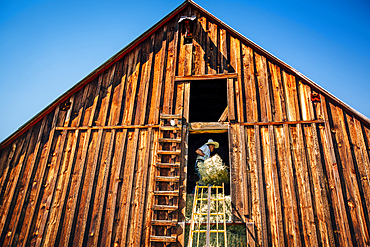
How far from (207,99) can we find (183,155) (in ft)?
19.3

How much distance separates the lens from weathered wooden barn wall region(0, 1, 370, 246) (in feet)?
22.8

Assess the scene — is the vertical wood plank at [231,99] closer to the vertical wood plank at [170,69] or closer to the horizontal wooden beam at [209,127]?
the horizontal wooden beam at [209,127]

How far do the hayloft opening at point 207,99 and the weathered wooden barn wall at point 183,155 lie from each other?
280cm

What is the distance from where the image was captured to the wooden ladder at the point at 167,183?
23.2 ft

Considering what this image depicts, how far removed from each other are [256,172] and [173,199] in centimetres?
224

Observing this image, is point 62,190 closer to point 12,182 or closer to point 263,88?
point 12,182

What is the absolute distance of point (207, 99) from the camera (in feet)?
43.8

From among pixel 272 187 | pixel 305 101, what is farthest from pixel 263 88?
pixel 272 187

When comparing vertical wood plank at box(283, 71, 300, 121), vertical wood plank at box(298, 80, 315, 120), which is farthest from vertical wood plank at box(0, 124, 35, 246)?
vertical wood plank at box(298, 80, 315, 120)

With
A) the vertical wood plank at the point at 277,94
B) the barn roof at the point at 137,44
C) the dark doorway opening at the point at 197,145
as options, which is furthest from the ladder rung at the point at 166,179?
the dark doorway opening at the point at 197,145

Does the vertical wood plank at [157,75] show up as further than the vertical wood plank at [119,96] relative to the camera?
No

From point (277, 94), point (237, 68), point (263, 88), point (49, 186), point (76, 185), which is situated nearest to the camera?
point (76, 185)

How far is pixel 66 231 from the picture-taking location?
7367mm

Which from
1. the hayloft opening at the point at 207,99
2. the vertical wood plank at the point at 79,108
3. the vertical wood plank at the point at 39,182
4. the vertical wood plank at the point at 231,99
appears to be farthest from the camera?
the hayloft opening at the point at 207,99
